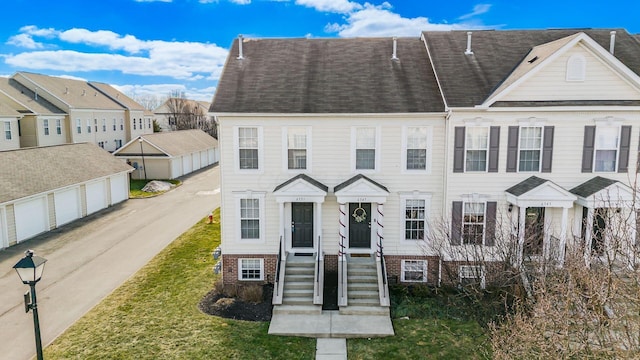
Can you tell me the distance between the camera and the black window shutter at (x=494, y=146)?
1641cm

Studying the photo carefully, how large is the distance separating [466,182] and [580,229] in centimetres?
467

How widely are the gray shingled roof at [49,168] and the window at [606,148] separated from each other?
27.1 m

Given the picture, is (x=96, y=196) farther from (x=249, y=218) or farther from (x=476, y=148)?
(x=476, y=148)

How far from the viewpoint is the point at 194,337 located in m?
13.8

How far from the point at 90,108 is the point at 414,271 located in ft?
156

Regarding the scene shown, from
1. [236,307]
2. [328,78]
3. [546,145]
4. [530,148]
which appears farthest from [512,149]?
[236,307]

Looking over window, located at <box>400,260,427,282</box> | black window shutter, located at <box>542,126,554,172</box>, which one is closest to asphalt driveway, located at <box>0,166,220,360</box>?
window, located at <box>400,260,427,282</box>

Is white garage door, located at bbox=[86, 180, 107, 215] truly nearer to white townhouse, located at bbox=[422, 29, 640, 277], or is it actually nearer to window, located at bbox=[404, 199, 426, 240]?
window, located at bbox=[404, 199, 426, 240]

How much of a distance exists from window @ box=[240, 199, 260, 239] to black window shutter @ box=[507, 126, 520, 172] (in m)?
9.76

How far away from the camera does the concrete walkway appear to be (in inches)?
507

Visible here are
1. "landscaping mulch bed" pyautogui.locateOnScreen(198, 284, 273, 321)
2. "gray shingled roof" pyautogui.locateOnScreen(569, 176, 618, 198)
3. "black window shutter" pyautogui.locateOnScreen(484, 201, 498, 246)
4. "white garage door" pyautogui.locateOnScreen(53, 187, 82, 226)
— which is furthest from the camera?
"white garage door" pyautogui.locateOnScreen(53, 187, 82, 226)

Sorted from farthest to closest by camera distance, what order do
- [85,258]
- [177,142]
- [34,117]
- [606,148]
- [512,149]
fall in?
1. [177,142]
2. [34,117]
3. [85,258]
4. [512,149]
5. [606,148]

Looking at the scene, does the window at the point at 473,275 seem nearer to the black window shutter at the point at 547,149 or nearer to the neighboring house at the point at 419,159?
the neighboring house at the point at 419,159

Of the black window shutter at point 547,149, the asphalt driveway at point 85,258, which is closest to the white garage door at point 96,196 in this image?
the asphalt driveway at point 85,258
